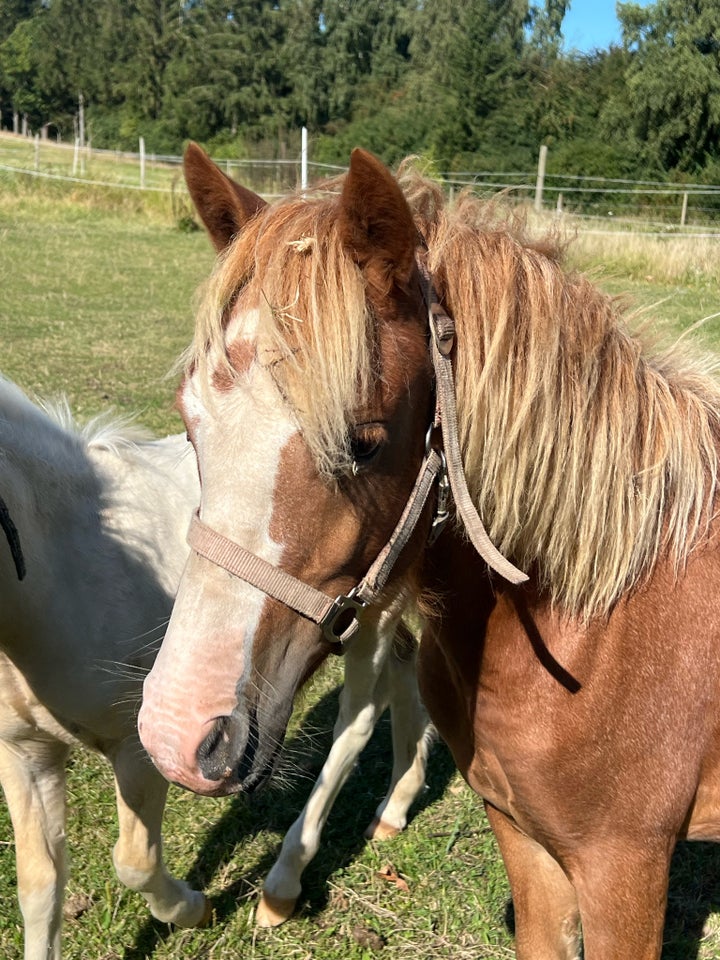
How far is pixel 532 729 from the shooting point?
1581 millimetres

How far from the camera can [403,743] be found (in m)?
3.02

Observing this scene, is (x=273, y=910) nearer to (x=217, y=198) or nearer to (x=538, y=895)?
(x=538, y=895)

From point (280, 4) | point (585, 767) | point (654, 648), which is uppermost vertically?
point (280, 4)

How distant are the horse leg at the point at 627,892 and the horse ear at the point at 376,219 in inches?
45.1

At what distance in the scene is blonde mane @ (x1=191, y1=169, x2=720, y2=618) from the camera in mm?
1228

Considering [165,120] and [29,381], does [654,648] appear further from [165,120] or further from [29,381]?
[165,120]

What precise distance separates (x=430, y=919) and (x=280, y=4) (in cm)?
6386

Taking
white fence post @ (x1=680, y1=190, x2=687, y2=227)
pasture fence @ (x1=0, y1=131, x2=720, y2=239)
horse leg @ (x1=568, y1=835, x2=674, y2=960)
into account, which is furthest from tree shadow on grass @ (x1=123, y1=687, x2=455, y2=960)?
white fence post @ (x1=680, y1=190, x2=687, y2=227)

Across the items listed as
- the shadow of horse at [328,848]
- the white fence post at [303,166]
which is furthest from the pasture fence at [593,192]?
the shadow of horse at [328,848]

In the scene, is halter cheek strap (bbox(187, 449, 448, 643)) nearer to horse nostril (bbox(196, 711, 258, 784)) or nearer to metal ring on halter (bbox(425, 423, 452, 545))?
metal ring on halter (bbox(425, 423, 452, 545))

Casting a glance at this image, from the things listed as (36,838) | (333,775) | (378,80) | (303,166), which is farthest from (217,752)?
(378,80)

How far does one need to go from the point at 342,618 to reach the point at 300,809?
6.41ft

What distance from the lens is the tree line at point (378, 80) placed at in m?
29.0

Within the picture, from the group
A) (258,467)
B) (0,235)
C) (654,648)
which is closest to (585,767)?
(654,648)
